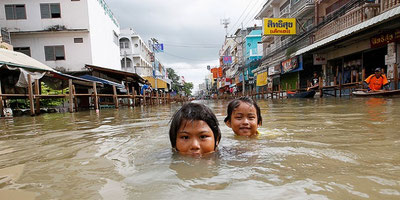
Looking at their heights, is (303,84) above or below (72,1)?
below

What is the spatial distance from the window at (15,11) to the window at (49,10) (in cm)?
132

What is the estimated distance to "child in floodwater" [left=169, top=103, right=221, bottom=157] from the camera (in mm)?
2145

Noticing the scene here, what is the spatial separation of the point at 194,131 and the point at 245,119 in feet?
4.43

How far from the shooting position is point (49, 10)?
18266 millimetres

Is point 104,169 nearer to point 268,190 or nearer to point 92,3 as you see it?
point 268,190

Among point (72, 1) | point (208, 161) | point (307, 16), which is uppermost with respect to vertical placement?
point (72, 1)

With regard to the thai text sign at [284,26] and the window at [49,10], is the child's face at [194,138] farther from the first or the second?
the window at [49,10]

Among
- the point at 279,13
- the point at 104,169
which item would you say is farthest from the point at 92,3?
the point at 104,169

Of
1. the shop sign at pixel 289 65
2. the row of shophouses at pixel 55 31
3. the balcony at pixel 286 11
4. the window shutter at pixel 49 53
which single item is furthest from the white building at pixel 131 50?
the shop sign at pixel 289 65

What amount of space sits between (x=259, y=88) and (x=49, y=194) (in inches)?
1234

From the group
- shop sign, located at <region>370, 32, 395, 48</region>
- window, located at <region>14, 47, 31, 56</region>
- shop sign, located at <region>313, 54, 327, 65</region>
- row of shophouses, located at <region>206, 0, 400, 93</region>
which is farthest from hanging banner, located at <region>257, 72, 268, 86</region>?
window, located at <region>14, 47, 31, 56</region>

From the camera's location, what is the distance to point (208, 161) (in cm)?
197

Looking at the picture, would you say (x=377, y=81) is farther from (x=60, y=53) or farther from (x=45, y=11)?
(x=45, y=11)

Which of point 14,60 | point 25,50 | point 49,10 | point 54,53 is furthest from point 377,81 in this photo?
point 25,50
